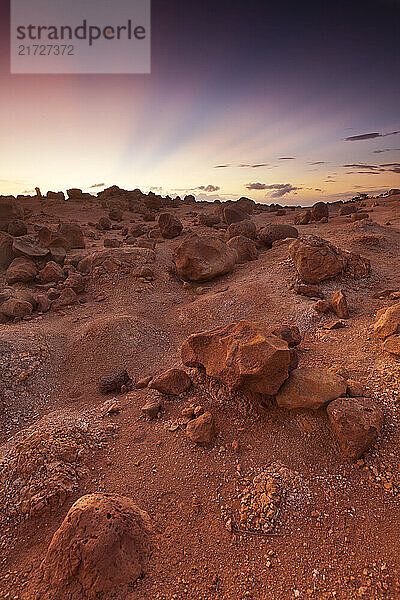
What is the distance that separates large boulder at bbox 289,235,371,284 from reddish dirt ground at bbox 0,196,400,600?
4.15ft

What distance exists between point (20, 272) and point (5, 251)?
81.8 inches

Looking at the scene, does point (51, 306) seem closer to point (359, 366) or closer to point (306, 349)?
point (306, 349)

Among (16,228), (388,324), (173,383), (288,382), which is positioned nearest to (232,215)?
(16,228)

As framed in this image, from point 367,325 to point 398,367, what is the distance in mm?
1782

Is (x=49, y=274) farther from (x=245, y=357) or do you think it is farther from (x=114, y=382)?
(x=245, y=357)

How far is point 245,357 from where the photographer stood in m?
4.10

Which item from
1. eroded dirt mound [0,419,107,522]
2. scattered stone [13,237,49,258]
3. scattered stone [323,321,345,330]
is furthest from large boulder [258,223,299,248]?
eroded dirt mound [0,419,107,522]

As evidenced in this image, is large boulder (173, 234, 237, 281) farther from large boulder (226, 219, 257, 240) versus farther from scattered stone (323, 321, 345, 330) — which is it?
scattered stone (323, 321, 345, 330)

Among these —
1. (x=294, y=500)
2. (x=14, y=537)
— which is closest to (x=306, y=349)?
(x=294, y=500)

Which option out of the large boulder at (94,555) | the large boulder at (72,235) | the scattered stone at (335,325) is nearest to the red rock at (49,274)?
the large boulder at (72,235)

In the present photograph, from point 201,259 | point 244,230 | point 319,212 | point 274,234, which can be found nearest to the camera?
point 201,259

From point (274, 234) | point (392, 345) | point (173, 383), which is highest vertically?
point (274, 234)

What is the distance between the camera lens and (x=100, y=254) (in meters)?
12.0

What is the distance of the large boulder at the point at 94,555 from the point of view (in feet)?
8.92
